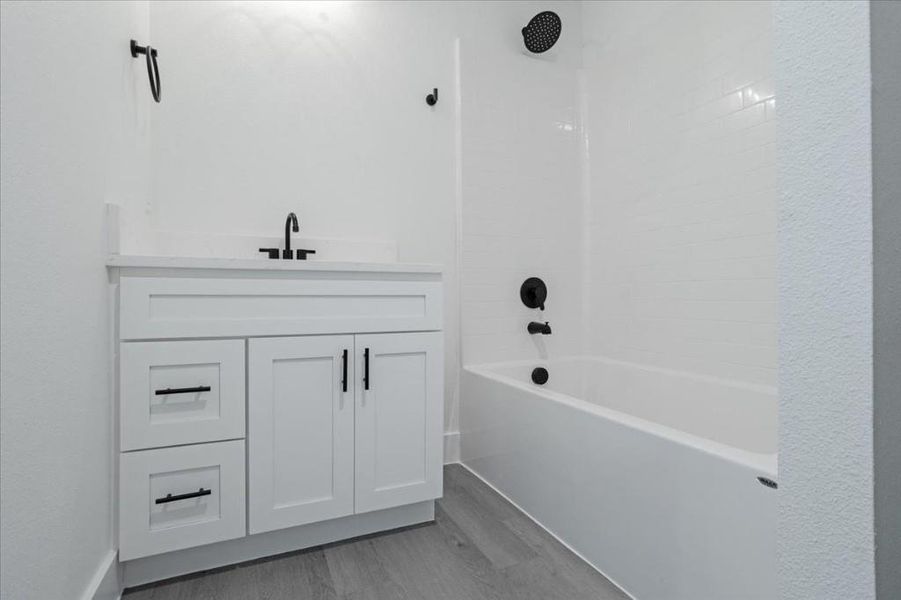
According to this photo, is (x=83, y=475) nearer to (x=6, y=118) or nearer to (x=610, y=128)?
(x=6, y=118)

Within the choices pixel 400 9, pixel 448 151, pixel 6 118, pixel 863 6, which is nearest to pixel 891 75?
pixel 863 6

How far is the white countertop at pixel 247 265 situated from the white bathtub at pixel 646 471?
0.69 m

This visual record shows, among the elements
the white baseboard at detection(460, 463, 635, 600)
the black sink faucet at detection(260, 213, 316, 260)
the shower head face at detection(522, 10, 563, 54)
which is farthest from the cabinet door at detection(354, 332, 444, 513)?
the shower head face at detection(522, 10, 563, 54)

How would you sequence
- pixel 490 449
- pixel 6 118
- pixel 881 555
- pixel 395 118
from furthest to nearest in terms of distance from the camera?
pixel 395 118 < pixel 490 449 < pixel 6 118 < pixel 881 555

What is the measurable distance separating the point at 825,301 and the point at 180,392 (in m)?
1.42

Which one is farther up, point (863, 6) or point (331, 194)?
point (331, 194)

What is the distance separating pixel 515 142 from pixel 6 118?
6.77ft

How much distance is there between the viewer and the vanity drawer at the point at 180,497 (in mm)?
1210

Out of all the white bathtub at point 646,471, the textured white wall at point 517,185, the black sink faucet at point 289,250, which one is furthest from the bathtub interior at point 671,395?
the black sink faucet at point 289,250

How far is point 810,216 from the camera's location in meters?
0.50

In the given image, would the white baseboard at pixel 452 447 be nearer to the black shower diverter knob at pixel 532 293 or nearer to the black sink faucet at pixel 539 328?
the black sink faucet at pixel 539 328

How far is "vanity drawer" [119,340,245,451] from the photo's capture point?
3.99ft

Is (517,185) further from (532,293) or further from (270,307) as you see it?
(270,307)

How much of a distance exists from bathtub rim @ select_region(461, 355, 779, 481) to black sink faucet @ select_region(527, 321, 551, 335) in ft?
0.51
